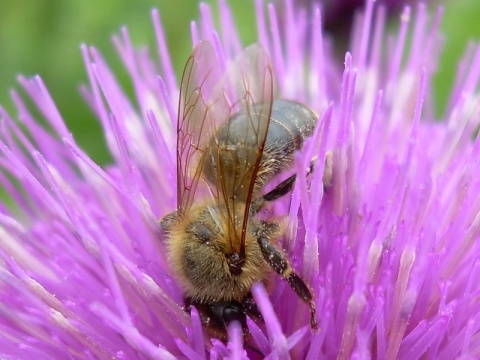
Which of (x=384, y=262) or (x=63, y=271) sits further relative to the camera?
(x=63, y=271)

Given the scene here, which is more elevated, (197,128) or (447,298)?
(197,128)

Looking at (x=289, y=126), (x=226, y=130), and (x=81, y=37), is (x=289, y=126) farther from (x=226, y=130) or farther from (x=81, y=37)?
(x=81, y=37)

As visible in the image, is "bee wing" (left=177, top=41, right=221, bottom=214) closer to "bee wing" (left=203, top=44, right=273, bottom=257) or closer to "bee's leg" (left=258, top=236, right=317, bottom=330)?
"bee wing" (left=203, top=44, right=273, bottom=257)

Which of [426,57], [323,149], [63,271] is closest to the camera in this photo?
[323,149]

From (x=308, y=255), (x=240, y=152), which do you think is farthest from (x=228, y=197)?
(x=308, y=255)

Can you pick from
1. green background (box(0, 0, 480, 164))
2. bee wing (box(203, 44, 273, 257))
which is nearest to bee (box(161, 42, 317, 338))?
bee wing (box(203, 44, 273, 257))

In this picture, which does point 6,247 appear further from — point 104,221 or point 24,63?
point 24,63

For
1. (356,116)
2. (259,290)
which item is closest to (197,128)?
(259,290)
